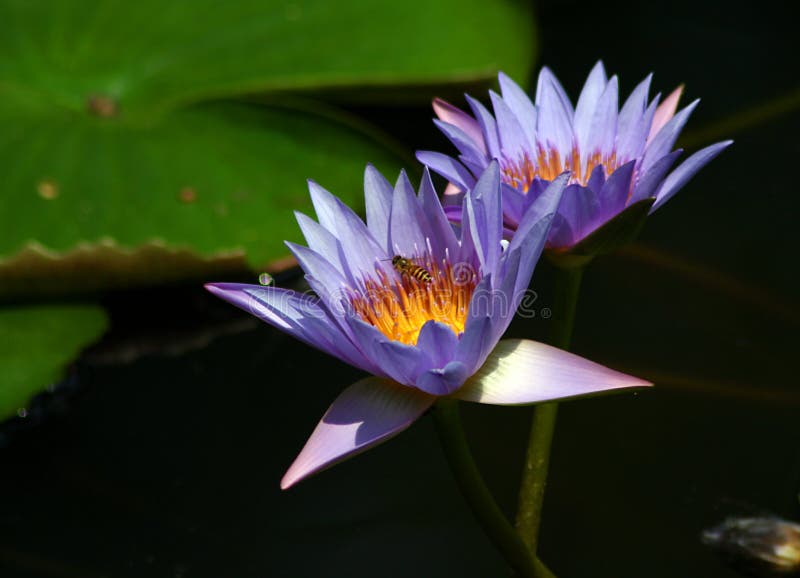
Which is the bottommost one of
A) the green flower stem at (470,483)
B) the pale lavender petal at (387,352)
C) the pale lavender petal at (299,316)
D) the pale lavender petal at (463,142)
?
the green flower stem at (470,483)

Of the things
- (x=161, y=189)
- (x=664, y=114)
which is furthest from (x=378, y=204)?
(x=161, y=189)

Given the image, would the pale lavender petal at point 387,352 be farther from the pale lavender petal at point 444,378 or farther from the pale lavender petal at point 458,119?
the pale lavender petal at point 458,119

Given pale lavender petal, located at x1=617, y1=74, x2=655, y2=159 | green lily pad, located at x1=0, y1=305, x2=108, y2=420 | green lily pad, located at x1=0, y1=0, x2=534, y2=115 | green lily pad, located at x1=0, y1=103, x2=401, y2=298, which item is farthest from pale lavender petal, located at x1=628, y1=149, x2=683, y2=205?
green lily pad, located at x1=0, y1=305, x2=108, y2=420

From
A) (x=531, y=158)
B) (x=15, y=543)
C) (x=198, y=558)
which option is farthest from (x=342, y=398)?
(x=15, y=543)

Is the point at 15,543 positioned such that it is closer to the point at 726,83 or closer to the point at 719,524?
the point at 719,524

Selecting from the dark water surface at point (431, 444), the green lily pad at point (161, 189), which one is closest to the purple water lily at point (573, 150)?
the dark water surface at point (431, 444)

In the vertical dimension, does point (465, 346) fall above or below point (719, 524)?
above
